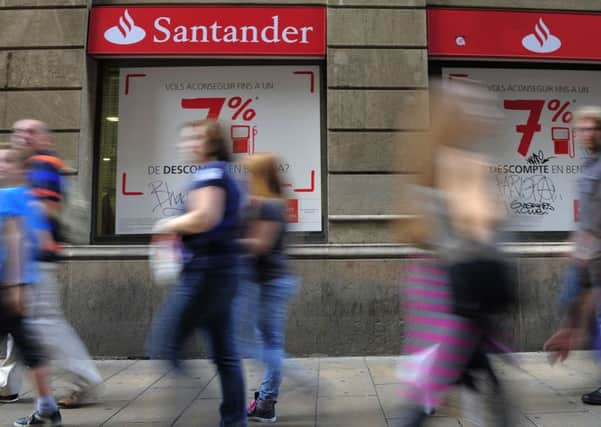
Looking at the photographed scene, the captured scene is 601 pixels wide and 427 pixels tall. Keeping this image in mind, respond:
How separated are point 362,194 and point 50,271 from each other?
3601 millimetres

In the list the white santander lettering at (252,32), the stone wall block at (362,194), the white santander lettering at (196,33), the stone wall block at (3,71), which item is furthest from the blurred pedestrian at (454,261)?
the stone wall block at (3,71)

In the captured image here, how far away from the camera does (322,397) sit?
4586 millimetres

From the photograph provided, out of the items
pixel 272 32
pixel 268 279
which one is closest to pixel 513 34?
pixel 272 32

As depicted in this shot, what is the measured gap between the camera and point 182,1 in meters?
6.80

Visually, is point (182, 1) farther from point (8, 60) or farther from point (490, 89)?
point (490, 89)

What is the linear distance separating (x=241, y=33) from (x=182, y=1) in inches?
34.1

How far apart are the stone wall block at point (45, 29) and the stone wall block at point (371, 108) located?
3.13m

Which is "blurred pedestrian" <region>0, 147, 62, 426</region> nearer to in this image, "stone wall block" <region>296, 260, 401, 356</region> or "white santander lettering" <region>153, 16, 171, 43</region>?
"stone wall block" <region>296, 260, 401, 356</region>

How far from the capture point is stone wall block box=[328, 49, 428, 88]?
6629 millimetres

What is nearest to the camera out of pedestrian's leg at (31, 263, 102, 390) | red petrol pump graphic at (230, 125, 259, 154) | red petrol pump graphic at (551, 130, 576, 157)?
pedestrian's leg at (31, 263, 102, 390)

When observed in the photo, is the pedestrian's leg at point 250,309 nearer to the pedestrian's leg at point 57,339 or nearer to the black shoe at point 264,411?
the black shoe at point 264,411

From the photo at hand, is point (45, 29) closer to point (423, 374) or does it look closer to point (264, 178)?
point (264, 178)

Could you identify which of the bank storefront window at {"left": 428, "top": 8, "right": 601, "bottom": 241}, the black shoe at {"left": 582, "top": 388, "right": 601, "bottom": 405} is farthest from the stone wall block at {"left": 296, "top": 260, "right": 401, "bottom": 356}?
the black shoe at {"left": 582, "top": 388, "right": 601, "bottom": 405}

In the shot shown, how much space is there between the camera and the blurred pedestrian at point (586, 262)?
4.09 metres
